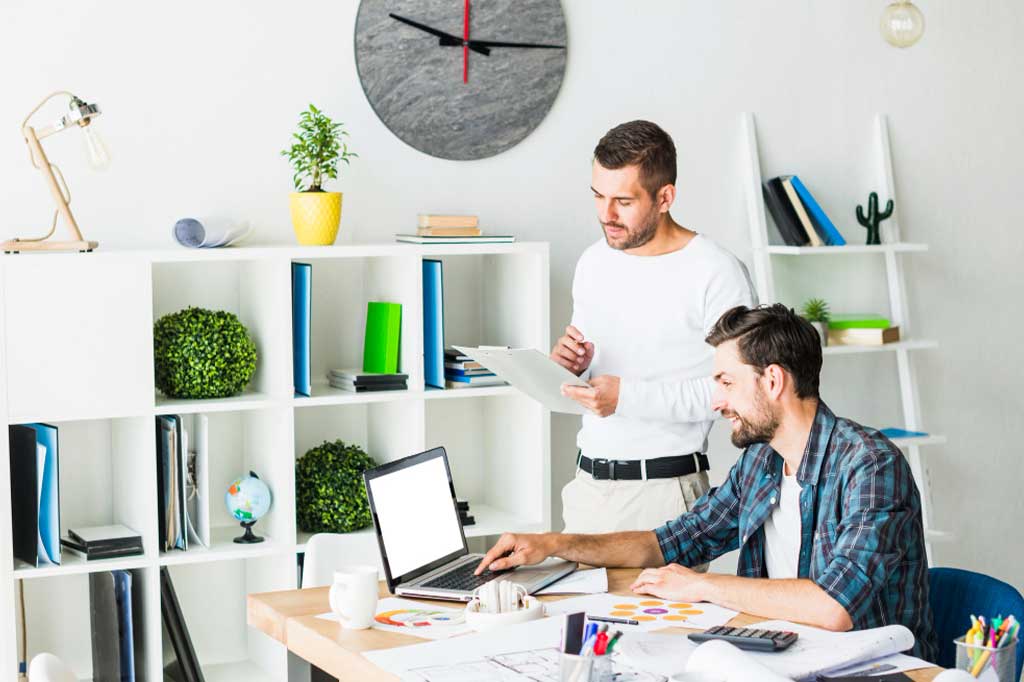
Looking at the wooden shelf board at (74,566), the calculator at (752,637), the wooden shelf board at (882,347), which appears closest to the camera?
the calculator at (752,637)

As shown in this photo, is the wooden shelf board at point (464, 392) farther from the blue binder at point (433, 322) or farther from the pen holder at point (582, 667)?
the pen holder at point (582, 667)

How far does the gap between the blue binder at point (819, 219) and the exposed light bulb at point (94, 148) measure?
2.21 metres

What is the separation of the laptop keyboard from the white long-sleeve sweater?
23.2 inches

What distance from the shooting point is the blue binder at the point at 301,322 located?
3.31 metres

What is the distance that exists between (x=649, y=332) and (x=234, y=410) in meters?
1.19

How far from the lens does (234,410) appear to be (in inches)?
136

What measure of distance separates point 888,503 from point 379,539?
88 centimetres

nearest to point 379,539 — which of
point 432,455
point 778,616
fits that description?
point 432,455

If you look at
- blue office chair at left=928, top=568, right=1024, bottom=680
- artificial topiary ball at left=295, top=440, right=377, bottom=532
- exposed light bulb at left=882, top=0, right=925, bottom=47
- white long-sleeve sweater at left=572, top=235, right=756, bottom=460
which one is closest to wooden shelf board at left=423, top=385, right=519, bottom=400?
artificial topiary ball at left=295, top=440, right=377, bottom=532

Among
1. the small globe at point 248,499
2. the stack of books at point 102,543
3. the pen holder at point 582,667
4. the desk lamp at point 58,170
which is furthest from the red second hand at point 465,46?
the pen holder at point 582,667

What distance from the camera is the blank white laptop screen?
230 cm

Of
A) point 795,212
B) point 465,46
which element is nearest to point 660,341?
point 465,46

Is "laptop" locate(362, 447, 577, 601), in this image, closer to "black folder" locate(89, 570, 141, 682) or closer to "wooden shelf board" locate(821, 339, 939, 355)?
"black folder" locate(89, 570, 141, 682)

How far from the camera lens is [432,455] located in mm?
2479
